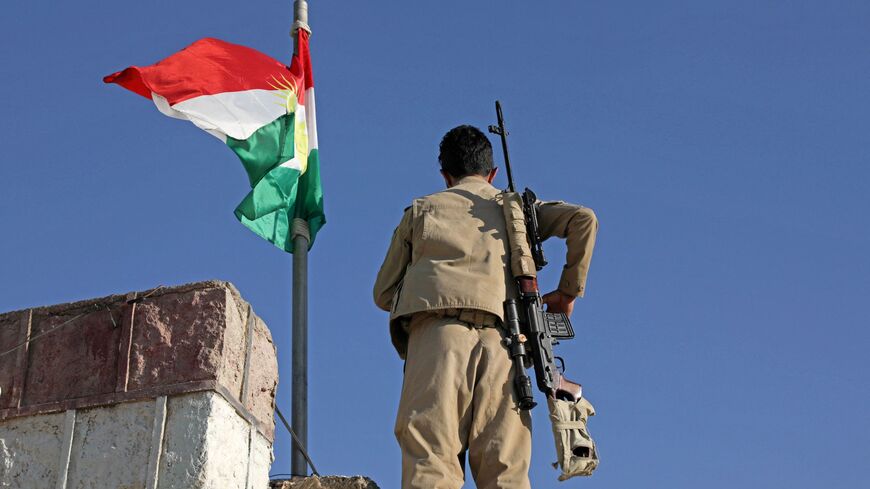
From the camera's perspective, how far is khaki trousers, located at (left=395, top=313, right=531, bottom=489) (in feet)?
14.2

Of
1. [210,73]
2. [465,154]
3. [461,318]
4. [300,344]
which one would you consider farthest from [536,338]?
[210,73]

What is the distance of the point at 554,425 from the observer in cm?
460

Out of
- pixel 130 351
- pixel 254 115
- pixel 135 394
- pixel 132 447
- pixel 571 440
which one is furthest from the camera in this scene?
pixel 254 115

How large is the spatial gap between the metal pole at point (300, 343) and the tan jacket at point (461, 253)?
5.68ft

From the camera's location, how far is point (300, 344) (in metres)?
7.17

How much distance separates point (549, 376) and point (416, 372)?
0.58 meters

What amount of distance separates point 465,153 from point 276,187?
3199 mm

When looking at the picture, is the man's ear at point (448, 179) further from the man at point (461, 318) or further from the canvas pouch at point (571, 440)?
the canvas pouch at point (571, 440)

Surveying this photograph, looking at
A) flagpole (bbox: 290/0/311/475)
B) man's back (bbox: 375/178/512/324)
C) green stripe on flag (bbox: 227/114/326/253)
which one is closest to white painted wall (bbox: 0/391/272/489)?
man's back (bbox: 375/178/512/324)

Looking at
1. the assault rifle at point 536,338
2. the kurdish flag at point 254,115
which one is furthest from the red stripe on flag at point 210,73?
the assault rifle at point 536,338

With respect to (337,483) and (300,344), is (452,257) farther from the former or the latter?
(300,344)

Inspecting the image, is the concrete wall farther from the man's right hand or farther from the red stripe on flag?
the red stripe on flag

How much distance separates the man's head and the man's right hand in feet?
2.26

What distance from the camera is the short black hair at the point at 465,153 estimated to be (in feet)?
17.4
